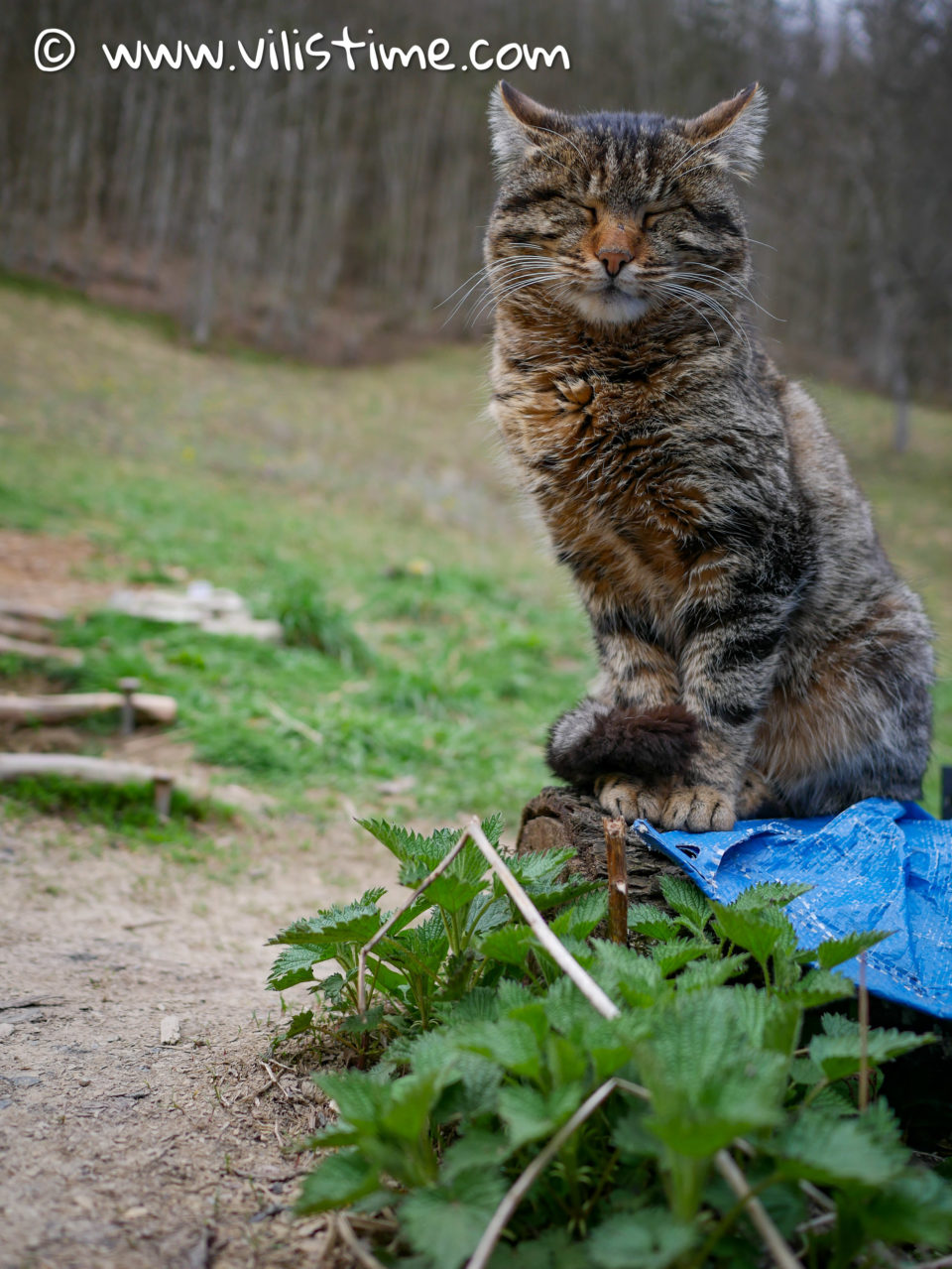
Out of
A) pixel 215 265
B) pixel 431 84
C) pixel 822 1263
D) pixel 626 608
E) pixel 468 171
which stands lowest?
pixel 822 1263

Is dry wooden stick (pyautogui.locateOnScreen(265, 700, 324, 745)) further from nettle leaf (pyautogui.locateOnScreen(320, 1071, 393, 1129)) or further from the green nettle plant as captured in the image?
nettle leaf (pyautogui.locateOnScreen(320, 1071, 393, 1129))

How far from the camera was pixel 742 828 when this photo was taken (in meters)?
2.23

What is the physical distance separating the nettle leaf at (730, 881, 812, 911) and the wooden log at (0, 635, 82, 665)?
3.99 metres

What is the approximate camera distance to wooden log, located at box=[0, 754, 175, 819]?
12.4 feet

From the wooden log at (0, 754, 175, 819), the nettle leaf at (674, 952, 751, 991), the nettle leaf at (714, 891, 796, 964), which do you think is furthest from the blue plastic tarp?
the wooden log at (0, 754, 175, 819)

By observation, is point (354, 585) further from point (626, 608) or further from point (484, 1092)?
point (484, 1092)

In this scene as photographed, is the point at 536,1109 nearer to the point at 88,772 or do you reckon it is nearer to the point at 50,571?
the point at 88,772

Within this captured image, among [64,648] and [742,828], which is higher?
[742,828]

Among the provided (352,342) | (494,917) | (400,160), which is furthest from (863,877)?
(400,160)

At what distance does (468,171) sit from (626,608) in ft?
84.1

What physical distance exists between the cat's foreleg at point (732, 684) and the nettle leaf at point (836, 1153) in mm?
1234

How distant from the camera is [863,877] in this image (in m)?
2.05

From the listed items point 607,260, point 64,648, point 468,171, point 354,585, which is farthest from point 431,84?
point 607,260

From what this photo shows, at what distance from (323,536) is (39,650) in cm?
423
